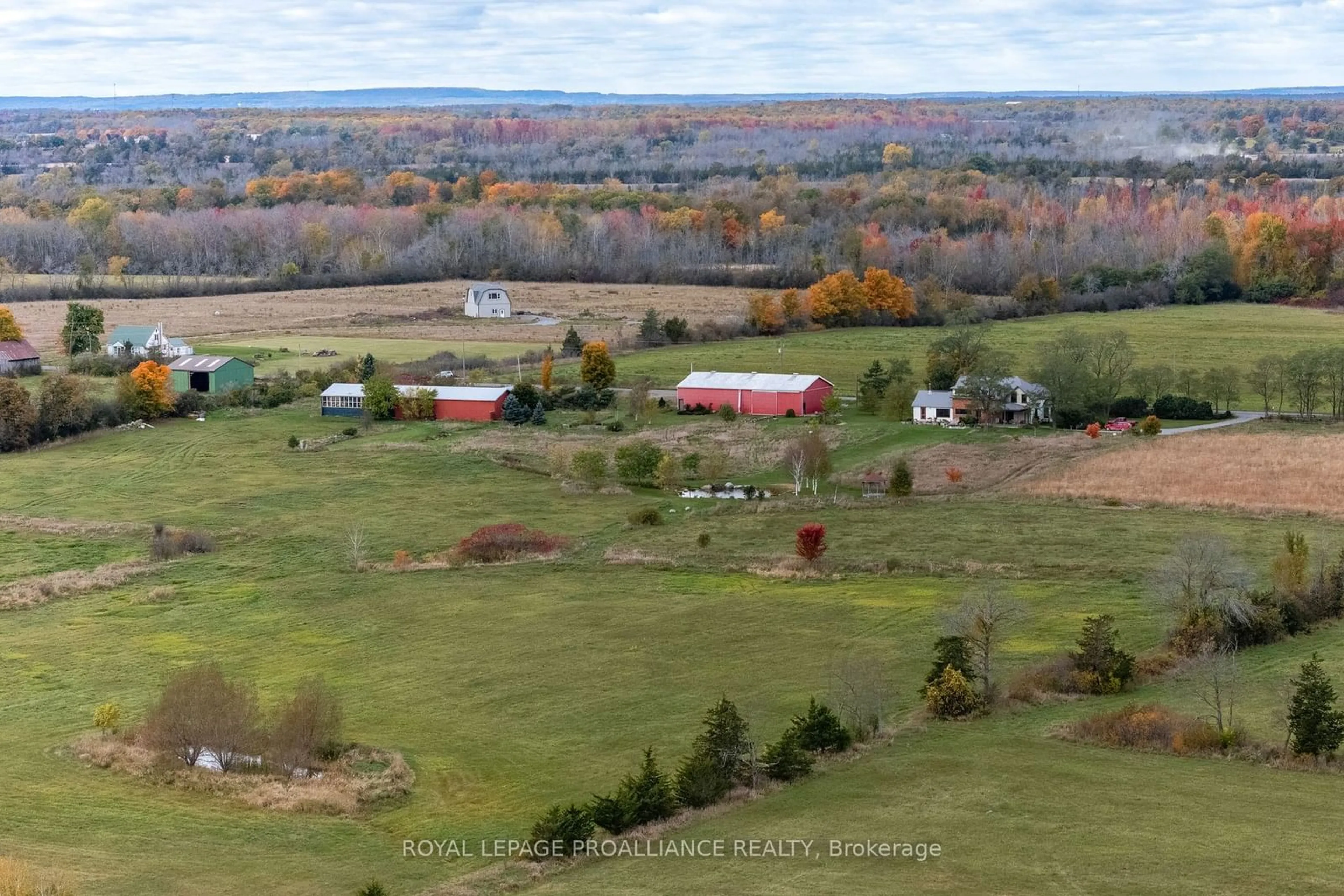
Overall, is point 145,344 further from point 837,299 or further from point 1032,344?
point 1032,344

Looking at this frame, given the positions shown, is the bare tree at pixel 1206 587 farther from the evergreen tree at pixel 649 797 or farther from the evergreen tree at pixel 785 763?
the evergreen tree at pixel 649 797

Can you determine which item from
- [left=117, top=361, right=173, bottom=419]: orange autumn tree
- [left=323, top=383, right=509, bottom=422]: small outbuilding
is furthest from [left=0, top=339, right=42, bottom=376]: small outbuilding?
[left=323, top=383, right=509, bottom=422]: small outbuilding

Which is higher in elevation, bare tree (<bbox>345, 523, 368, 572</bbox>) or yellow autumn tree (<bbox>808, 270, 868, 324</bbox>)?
yellow autumn tree (<bbox>808, 270, 868, 324</bbox>)

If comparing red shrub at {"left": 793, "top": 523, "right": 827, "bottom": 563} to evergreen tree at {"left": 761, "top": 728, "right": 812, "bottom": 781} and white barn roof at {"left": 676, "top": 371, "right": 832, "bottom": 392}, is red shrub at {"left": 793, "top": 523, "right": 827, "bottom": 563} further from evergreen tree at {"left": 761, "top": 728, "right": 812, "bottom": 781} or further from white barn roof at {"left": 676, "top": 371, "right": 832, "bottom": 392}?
white barn roof at {"left": 676, "top": 371, "right": 832, "bottom": 392}

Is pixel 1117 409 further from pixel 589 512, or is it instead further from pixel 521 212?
pixel 521 212

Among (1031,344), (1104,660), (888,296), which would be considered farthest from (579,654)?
(888,296)

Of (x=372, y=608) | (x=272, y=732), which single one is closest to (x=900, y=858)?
(x=272, y=732)
